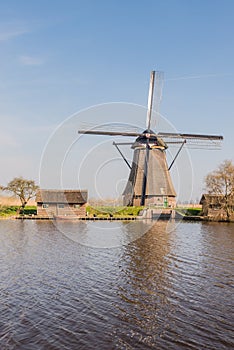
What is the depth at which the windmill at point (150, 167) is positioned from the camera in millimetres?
42344

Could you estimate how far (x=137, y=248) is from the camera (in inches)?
738

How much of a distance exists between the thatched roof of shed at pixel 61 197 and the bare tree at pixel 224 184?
1415 cm

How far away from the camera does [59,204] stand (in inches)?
1642

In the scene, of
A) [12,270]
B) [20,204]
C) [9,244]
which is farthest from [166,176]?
[12,270]

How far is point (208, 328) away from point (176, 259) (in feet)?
26.2

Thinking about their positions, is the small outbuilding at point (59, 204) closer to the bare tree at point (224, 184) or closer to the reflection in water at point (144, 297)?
the bare tree at point (224, 184)

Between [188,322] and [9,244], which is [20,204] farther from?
[188,322]

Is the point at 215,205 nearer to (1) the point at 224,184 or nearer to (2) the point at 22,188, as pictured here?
(1) the point at 224,184

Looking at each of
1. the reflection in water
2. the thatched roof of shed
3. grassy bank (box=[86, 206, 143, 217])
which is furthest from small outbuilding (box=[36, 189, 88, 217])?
the reflection in water

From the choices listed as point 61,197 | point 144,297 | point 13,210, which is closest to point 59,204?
point 61,197

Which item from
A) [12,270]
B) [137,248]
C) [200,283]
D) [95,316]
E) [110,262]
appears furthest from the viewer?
[137,248]

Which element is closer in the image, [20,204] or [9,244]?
[9,244]

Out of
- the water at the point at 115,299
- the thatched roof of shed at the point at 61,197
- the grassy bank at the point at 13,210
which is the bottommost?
the water at the point at 115,299

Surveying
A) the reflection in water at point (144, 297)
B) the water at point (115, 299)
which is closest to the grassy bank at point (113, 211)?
the water at point (115, 299)
